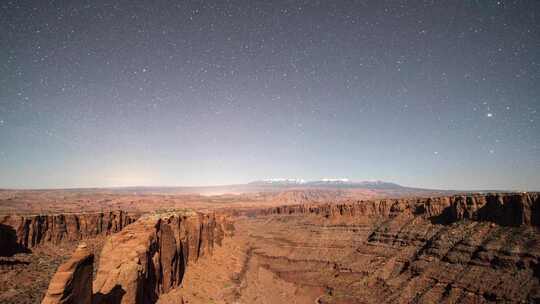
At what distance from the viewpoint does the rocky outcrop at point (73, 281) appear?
12866 mm

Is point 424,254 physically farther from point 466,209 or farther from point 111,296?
point 111,296

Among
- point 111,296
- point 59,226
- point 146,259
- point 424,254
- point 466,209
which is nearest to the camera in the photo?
point 111,296

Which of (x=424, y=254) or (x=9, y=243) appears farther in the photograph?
(x=424, y=254)

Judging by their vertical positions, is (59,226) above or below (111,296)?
above

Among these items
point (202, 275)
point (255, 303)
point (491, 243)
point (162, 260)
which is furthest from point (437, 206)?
point (162, 260)

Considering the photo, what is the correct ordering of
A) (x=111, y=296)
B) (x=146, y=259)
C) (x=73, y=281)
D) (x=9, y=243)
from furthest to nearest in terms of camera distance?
(x=9, y=243) < (x=146, y=259) < (x=111, y=296) < (x=73, y=281)

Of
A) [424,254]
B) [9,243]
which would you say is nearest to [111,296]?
[9,243]

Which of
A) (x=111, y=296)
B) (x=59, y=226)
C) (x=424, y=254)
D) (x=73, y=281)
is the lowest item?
(x=424, y=254)

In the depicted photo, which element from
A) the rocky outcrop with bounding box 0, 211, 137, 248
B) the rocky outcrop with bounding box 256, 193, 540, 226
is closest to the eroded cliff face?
the rocky outcrop with bounding box 256, 193, 540, 226

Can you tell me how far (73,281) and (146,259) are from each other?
1159 centimetres

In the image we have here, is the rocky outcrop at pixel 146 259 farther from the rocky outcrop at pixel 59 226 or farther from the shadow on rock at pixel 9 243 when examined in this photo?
the shadow on rock at pixel 9 243

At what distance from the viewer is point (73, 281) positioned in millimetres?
13648

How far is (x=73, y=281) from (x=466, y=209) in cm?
6406

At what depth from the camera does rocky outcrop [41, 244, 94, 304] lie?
42.2ft
